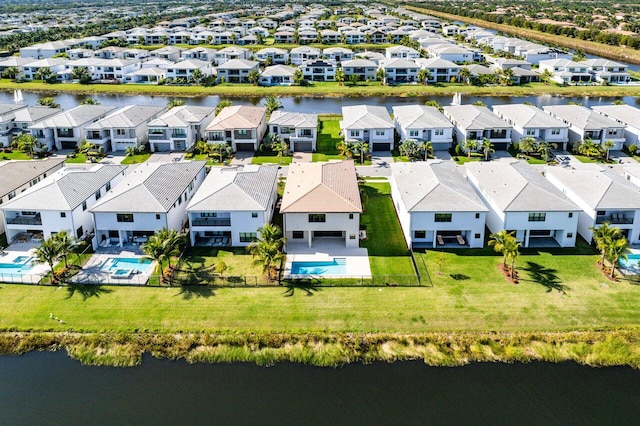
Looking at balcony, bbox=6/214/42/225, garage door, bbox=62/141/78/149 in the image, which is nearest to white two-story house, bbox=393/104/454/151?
balcony, bbox=6/214/42/225

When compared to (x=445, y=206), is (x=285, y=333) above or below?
below

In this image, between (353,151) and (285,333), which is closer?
(285,333)

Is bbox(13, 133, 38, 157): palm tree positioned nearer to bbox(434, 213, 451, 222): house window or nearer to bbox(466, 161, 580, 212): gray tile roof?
bbox(434, 213, 451, 222): house window

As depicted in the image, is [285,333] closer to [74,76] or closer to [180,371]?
[180,371]

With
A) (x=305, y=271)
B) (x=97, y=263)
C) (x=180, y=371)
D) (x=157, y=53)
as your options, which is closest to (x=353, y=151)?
(x=305, y=271)

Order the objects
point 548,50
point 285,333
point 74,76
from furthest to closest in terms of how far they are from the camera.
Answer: point 548,50 → point 74,76 → point 285,333

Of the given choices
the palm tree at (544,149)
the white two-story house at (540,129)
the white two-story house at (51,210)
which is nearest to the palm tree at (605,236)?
the palm tree at (544,149)
